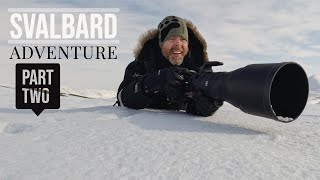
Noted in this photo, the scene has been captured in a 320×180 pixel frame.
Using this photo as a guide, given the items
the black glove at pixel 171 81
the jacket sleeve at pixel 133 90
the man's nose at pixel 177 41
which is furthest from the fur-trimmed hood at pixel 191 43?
the black glove at pixel 171 81

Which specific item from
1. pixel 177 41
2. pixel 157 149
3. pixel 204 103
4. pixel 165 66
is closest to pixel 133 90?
pixel 165 66

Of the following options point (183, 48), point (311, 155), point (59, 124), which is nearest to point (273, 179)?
point (311, 155)

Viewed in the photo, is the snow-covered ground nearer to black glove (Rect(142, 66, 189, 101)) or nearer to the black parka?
black glove (Rect(142, 66, 189, 101))

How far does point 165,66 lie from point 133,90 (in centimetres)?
45

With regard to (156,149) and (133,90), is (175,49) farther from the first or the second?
(156,149)

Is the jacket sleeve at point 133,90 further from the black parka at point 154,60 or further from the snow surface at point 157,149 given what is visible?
the snow surface at point 157,149

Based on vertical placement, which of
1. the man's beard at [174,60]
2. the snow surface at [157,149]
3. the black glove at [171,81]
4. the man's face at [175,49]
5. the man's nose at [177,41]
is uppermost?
the man's nose at [177,41]

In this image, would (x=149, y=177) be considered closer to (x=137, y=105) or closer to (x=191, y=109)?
(x=191, y=109)

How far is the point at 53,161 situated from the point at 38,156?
114 mm

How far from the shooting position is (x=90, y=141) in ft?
4.95

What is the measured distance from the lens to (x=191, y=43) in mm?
3062

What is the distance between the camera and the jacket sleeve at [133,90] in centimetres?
253

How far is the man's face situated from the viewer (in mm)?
2830

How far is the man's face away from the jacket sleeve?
0.93 feet
